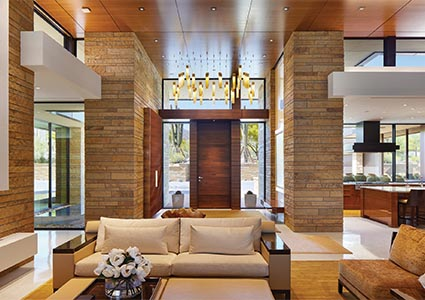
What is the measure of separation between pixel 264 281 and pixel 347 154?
11.1 metres

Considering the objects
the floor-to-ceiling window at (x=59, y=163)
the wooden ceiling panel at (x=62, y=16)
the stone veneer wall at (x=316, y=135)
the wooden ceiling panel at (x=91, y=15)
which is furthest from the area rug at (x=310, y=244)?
the wooden ceiling panel at (x=62, y=16)

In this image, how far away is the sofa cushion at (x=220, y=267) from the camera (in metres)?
3.52

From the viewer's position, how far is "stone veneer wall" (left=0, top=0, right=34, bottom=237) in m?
4.65

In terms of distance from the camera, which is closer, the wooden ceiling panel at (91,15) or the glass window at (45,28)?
the wooden ceiling panel at (91,15)

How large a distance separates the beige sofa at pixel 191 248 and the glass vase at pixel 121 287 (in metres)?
0.80

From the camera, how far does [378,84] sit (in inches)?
272

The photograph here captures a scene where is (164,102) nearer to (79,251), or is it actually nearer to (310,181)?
(310,181)

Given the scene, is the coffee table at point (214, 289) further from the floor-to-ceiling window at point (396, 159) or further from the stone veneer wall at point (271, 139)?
the floor-to-ceiling window at point (396, 159)

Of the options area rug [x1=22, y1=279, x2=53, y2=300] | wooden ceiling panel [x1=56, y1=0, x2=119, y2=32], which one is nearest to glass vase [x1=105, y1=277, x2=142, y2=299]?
area rug [x1=22, y1=279, x2=53, y2=300]

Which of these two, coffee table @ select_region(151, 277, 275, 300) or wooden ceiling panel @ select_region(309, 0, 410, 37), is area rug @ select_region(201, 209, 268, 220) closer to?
wooden ceiling panel @ select_region(309, 0, 410, 37)

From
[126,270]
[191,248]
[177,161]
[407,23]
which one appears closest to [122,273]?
[126,270]

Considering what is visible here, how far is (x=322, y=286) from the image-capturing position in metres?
4.15

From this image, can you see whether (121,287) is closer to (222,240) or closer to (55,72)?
(222,240)

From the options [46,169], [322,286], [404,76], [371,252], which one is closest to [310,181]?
[371,252]
